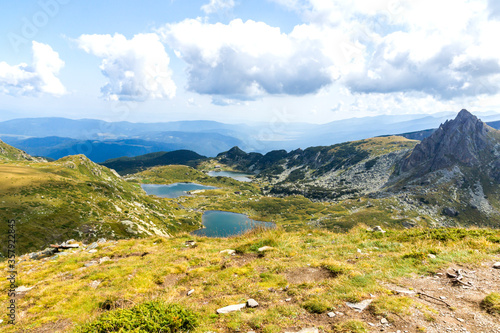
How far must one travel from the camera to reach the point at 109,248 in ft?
66.1

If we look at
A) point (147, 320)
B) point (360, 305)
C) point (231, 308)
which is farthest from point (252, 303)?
point (360, 305)

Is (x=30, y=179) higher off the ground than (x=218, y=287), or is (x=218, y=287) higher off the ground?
(x=218, y=287)

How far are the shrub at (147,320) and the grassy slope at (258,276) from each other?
65 cm

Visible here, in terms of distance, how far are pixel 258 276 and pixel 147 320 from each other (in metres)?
6.01

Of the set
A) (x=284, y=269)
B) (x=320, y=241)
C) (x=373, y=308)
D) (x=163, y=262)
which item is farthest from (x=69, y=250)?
(x=373, y=308)

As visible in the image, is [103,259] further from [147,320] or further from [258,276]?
[147,320]

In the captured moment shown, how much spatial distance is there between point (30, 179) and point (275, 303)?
9449 cm

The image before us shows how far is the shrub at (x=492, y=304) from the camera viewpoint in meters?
6.84

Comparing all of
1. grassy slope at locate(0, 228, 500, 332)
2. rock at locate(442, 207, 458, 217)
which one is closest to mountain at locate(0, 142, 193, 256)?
grassy slope at locate(0, 228, 500, 332)

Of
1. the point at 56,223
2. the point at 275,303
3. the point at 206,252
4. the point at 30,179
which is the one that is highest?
the point at 275,303

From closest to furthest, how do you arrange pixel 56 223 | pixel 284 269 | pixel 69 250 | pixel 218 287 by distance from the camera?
pixel 218 287
pixel 284 269
pixel 69 250
pixel 56 223

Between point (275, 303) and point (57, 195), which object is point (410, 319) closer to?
point (275, 303)

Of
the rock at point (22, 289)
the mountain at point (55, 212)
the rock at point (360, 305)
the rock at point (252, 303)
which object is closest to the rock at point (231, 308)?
the rock at point (252, 303)

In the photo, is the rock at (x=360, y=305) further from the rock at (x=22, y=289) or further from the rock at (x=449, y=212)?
the rock at (x=449, y=212)
